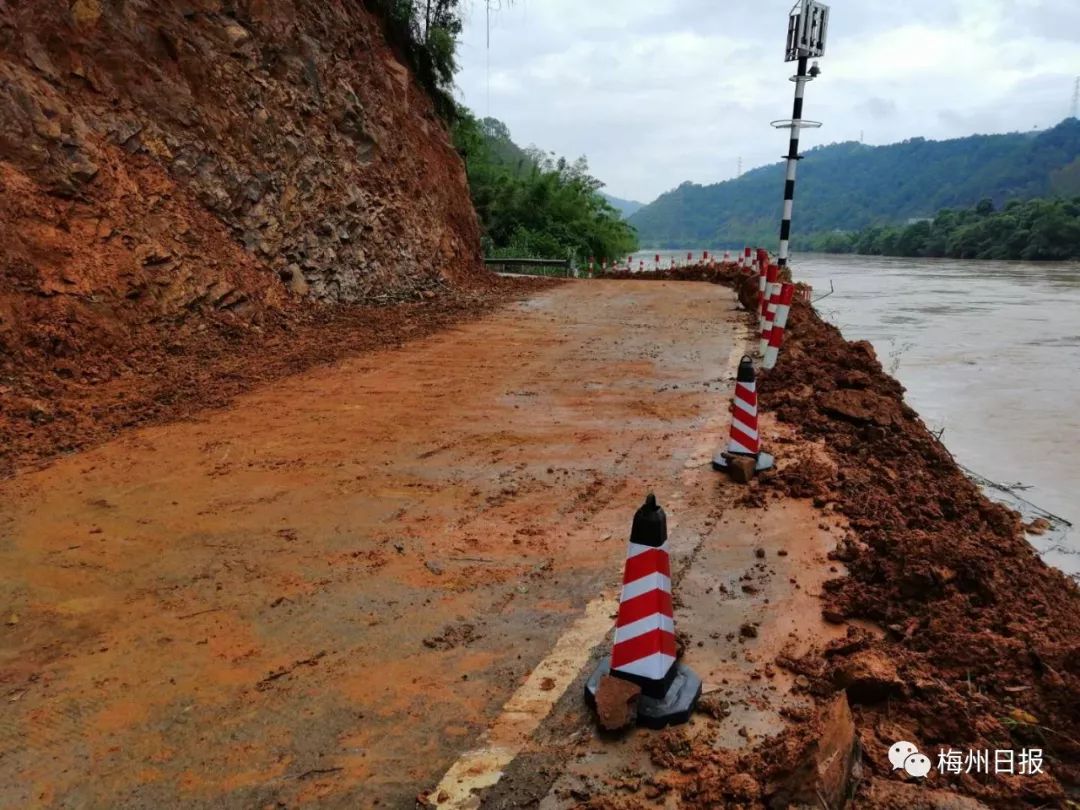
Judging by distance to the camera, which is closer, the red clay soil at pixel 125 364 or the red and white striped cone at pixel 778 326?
the red clay soil at pixel 125 364

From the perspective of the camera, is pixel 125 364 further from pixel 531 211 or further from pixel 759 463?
pixel 531 211

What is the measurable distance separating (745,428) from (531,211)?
2582 cm

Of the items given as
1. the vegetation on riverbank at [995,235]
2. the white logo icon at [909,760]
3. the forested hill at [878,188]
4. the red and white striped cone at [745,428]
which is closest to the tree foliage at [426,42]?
the red and white striped cone at [745,428]

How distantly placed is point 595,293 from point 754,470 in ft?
41.9

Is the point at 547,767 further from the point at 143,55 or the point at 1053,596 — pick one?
the point at 143,55

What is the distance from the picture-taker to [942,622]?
3.02 metres

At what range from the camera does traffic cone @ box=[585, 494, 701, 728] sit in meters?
2.59

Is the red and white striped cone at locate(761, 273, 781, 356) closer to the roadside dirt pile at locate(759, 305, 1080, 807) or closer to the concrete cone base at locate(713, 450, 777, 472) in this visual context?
the roadside dirt pile at locate(759, 305, 1080, 807)

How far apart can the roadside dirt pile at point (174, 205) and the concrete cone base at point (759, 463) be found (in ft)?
16.4

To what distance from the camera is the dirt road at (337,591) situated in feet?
8.16

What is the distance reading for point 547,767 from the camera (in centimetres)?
237

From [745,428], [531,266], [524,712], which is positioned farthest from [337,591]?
[531,266]

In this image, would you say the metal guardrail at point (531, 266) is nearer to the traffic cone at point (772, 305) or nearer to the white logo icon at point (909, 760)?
the traffic cone at point (772, 305)

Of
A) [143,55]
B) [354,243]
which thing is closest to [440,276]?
[354,243]
